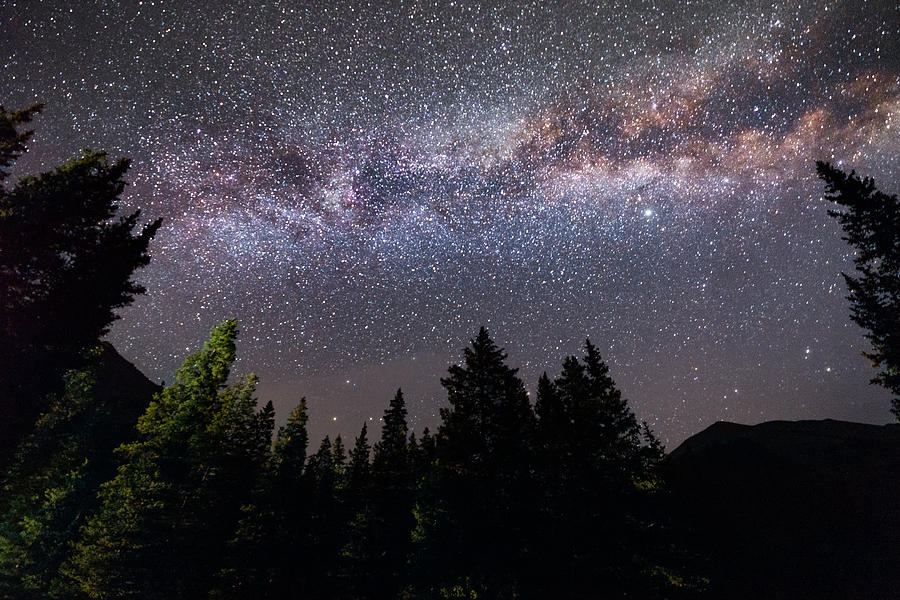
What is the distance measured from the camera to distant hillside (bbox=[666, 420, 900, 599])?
73.5 feet

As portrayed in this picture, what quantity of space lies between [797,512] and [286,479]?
35420 mm

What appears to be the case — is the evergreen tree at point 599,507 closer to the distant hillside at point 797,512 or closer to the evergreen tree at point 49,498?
the distant hillside at point 797,512

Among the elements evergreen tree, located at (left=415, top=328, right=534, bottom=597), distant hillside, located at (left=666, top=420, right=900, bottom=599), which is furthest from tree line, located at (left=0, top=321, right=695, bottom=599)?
distant hillside, located at (left=666, top=420, right=900, bottom=599)

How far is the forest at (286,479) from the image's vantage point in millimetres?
12383

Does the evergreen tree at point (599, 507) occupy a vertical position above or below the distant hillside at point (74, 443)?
below

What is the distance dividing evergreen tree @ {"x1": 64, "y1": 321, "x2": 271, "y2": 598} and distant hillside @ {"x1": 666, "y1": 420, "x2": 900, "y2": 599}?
29.0 meters

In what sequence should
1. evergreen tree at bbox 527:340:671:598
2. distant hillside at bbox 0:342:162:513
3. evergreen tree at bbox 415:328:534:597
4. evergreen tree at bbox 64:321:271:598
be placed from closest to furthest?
evergreen tree at bbox 415:328:534:597 → evergreen tree at bbox 527:340:671:598 → evergreen tree at bbox 64:321:271:598 → distant hillside at bbox 0:342:162:513

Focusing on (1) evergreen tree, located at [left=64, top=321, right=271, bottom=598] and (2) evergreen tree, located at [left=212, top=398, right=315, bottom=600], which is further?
(2) evergreen tree, located at [left=212, top=398, right=315, bottom=600]

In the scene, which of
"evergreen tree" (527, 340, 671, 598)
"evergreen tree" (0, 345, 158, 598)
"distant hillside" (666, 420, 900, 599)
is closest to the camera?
"evergreen tree" (527, 340, 671, 598)

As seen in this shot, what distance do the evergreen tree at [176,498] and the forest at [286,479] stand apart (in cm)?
10

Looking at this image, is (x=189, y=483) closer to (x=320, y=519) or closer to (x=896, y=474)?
(x=320, y=519)

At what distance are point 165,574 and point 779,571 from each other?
35.5 metres

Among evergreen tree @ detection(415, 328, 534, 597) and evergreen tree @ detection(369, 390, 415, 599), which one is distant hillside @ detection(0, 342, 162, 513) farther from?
evergreen tree @ detection(369, 390, 415, 599)

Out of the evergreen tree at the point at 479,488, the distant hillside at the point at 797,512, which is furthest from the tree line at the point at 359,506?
the distant hillside at the point at 797,512
